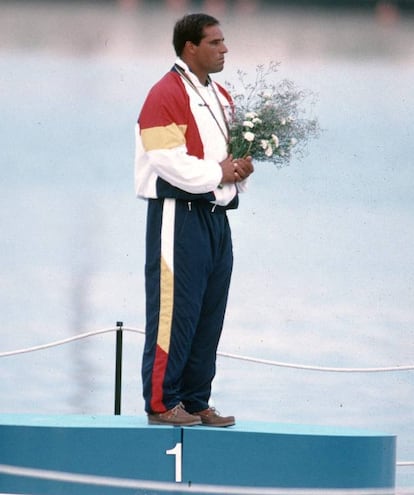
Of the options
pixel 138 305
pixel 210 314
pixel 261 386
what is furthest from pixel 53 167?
pixel 210 314

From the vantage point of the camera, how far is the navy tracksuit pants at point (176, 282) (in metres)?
4.54

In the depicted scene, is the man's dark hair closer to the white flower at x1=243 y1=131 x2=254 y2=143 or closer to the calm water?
the white flower at x1=243 y1=131 x2=254 y2=143

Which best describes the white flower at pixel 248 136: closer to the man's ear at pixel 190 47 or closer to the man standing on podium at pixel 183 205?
the man standing on podium at pixel 183 205

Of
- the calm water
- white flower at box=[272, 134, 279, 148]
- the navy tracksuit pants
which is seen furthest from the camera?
the calm water

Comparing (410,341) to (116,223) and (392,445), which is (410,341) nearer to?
(116,223)

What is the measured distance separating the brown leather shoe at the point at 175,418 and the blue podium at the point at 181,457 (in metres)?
0.04

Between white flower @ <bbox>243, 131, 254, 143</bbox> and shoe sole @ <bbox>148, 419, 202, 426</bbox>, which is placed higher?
white flower @ <bbox>243, 131, 254, 143</bbox>

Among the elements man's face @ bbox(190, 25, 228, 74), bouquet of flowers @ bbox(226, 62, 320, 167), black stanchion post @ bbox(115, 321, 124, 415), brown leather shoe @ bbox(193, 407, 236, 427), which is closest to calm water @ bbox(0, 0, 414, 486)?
black stanchion post @ bbox(115, 321, 124, 415)

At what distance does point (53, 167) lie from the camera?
863 centimetres

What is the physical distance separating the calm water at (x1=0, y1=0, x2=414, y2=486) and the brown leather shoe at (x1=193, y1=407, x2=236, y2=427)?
1.72 meters

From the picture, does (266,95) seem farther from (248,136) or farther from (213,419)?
(213,419)

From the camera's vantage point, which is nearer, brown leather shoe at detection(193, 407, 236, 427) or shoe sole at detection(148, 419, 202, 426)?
shoe sole at detection(148, 419, 202, 426)

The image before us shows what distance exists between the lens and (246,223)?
328 inches

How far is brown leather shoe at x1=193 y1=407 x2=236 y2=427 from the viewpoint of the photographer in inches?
184
